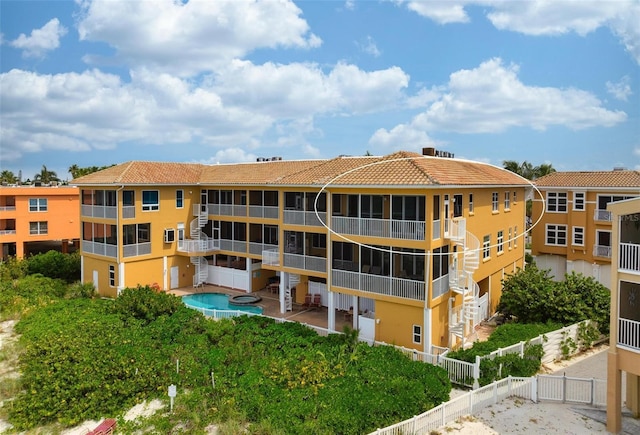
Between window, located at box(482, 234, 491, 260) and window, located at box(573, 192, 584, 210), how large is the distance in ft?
33.3

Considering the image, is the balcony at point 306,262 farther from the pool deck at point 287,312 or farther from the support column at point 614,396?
the support column at point 614,396

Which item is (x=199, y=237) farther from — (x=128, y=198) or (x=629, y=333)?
(x=629, y=333)

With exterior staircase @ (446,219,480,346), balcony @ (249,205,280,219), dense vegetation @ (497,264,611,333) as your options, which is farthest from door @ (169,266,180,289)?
dense vegetation @ (497,264,611,333)

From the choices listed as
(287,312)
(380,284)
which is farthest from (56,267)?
(380,284)

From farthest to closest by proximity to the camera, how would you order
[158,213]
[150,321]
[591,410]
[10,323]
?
[158,213] < [10,323] < [150,321] < [591,410]

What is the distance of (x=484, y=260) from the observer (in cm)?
2512

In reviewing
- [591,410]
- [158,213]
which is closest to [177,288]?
[158,213]

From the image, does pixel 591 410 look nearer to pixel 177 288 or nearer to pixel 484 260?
pixel 484 260

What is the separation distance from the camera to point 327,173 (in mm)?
24875

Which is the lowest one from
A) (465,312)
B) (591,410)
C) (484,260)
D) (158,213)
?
(591,410)

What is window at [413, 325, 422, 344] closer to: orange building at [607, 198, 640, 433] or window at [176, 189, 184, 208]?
orange building at [607, 198, 640, 433]

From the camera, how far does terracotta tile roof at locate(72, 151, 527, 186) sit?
2014 cm

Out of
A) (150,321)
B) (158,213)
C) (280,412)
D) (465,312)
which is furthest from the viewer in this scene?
(158,213)

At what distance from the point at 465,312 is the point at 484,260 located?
5644 millimetres
